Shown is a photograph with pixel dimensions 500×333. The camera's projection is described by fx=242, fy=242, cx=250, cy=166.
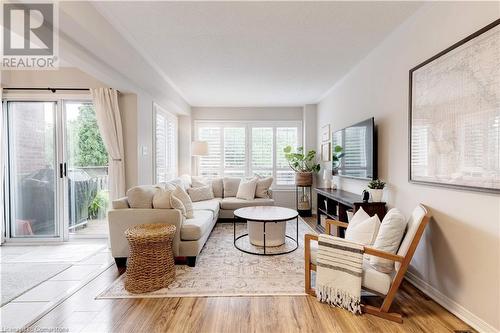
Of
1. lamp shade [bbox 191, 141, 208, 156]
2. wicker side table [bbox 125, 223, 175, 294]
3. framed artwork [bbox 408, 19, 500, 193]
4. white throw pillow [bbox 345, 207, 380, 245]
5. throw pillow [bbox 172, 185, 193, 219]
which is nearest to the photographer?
framed artwork [bbox 408, 19, 500, 193]

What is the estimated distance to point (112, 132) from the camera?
357 centimetres

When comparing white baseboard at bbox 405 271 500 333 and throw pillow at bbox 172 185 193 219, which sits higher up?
throw pillow at bbox 172 185 193 219

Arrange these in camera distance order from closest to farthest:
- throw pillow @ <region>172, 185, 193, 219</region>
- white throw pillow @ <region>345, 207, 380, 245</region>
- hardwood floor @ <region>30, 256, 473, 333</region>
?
hardwood floor @ <region>30, 256, 473, 333</region> → white throw pillow @ <region>345, 207, 380, 245</region> → throw pillow @ <region>172, 185, 193, 219</region>

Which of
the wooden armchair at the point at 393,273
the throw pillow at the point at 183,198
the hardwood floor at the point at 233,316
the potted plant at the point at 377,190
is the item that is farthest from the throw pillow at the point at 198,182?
the wooden armchair at the point at 393,273

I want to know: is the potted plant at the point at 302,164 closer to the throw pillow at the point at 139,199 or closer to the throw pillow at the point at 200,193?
the throw pillow at the point at 200,193

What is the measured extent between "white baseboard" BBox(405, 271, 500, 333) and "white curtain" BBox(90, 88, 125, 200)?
150 inches

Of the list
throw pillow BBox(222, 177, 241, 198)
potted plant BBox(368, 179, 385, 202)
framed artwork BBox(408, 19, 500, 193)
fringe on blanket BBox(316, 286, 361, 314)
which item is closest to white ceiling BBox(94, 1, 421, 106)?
framed artwork BBox(408, 19, 500, 193)

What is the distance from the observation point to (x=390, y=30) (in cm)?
266

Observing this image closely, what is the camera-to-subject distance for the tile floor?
199cm

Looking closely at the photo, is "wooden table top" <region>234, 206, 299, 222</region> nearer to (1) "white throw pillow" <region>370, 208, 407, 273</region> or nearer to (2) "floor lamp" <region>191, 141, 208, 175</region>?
(1) "white throw pillow" <region>370, 208, 407, 273</region>

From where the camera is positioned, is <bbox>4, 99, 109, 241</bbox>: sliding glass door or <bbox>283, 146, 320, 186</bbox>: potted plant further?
<bbox>283, 146, 320, 186</bbox>: potted plant

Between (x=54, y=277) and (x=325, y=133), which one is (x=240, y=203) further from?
(x=54, y=277)

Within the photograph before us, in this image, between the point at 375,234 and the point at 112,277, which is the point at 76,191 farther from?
the point at 375,234

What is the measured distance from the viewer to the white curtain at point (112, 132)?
11.6 feet
